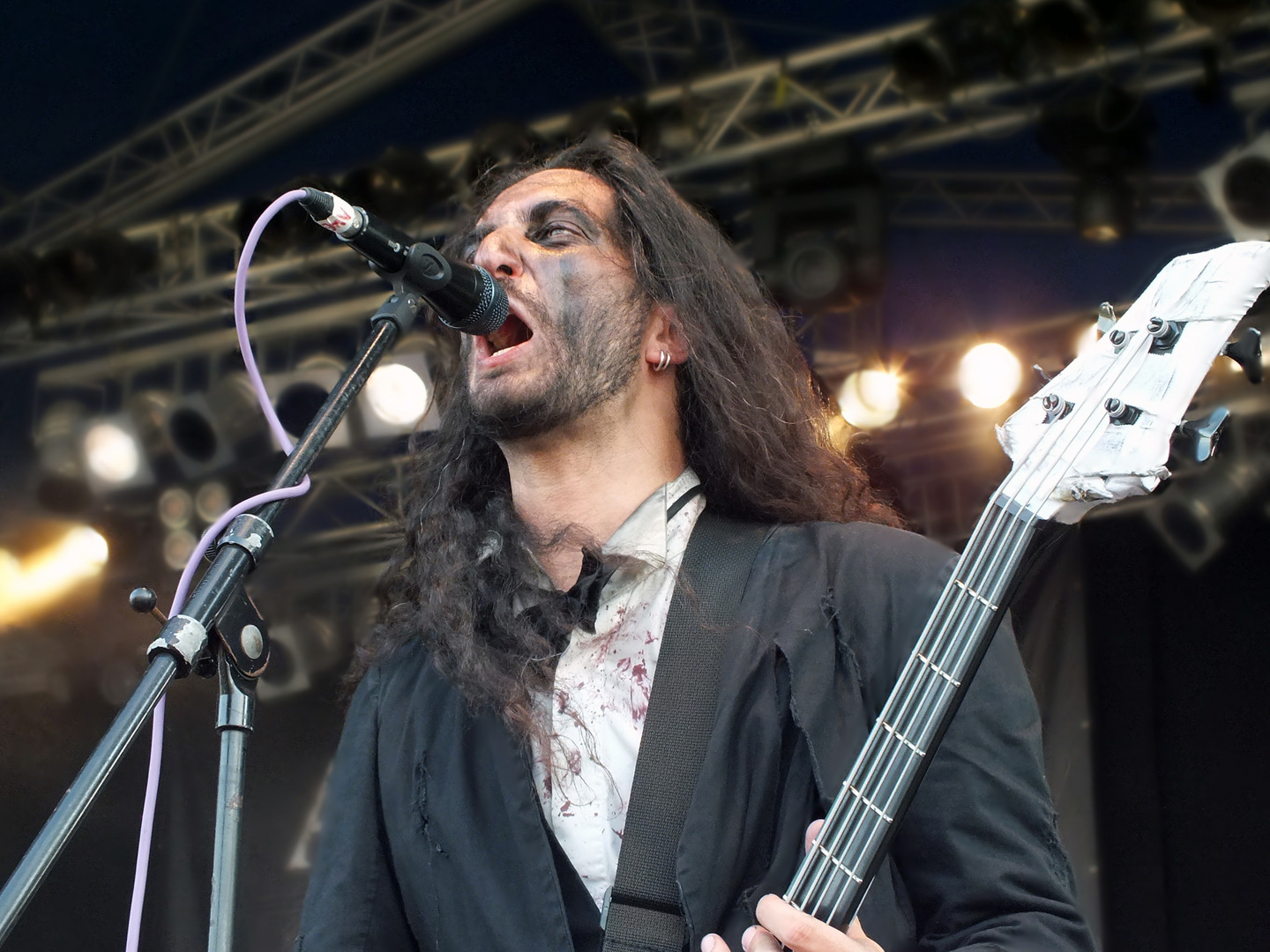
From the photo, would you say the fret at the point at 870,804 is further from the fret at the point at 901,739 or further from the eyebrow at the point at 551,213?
the eyebrow at the point at 551,213

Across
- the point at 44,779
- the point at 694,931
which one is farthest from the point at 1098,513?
the point at 44,779

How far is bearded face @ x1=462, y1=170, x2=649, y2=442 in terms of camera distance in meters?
1.91

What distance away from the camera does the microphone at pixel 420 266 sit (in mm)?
1273

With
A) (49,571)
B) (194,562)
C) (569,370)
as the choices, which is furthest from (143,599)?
(49,571)

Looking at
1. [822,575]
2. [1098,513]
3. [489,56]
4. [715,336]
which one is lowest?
[822,575]

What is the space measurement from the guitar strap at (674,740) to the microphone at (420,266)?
50cm

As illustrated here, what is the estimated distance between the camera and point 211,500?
12.1ft

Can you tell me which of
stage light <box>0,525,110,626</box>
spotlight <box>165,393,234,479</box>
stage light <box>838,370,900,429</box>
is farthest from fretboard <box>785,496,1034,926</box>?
spotlight <box>165,393,234,479</box>

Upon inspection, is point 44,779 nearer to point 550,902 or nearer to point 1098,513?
point 550,902

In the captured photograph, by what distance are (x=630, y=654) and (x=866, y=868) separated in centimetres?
54

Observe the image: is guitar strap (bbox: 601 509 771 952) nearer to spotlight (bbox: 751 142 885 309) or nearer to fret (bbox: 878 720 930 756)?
fret (bbox: 878 720 930 756)

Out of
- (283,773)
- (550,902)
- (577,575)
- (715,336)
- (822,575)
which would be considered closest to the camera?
(550,902)

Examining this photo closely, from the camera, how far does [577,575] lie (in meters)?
1.88

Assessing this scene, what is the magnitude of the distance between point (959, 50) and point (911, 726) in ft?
7.82
